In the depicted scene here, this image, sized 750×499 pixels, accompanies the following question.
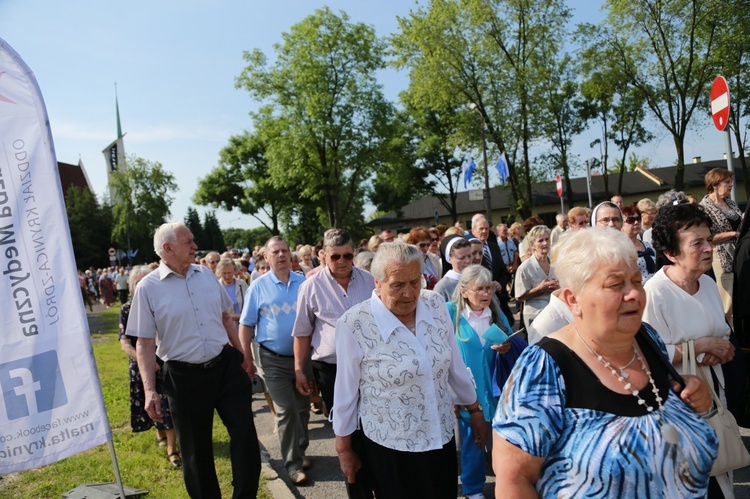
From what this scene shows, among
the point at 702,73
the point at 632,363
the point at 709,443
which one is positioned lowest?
the point at 709,443

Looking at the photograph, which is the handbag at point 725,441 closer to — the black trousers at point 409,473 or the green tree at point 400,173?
the black trousers at point 409,473

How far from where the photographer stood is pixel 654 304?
321 cm

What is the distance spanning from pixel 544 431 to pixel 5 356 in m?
3.15

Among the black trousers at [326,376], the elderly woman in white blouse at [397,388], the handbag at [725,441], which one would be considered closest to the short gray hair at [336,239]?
the black trousers at [326,376]

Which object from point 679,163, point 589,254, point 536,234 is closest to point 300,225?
point 679,163

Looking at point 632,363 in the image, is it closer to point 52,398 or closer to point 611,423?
point 611,423

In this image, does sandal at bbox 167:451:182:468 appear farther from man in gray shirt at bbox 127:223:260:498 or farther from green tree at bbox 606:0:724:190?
green tree at bbox 606:0:724:190

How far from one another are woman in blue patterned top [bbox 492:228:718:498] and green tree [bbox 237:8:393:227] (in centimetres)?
2899

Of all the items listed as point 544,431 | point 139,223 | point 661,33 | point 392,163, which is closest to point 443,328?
point 544,431

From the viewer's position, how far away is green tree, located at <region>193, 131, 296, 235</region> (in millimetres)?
47719

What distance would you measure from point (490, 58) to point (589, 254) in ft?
96.2

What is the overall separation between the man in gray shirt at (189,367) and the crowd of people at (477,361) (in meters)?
0.01

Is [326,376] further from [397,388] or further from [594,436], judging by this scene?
[594,436]

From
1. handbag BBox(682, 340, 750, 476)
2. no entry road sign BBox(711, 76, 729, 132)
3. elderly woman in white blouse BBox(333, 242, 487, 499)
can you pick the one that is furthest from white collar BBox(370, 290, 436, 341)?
no entry road sign BBox(711, 76, 729, 132)
